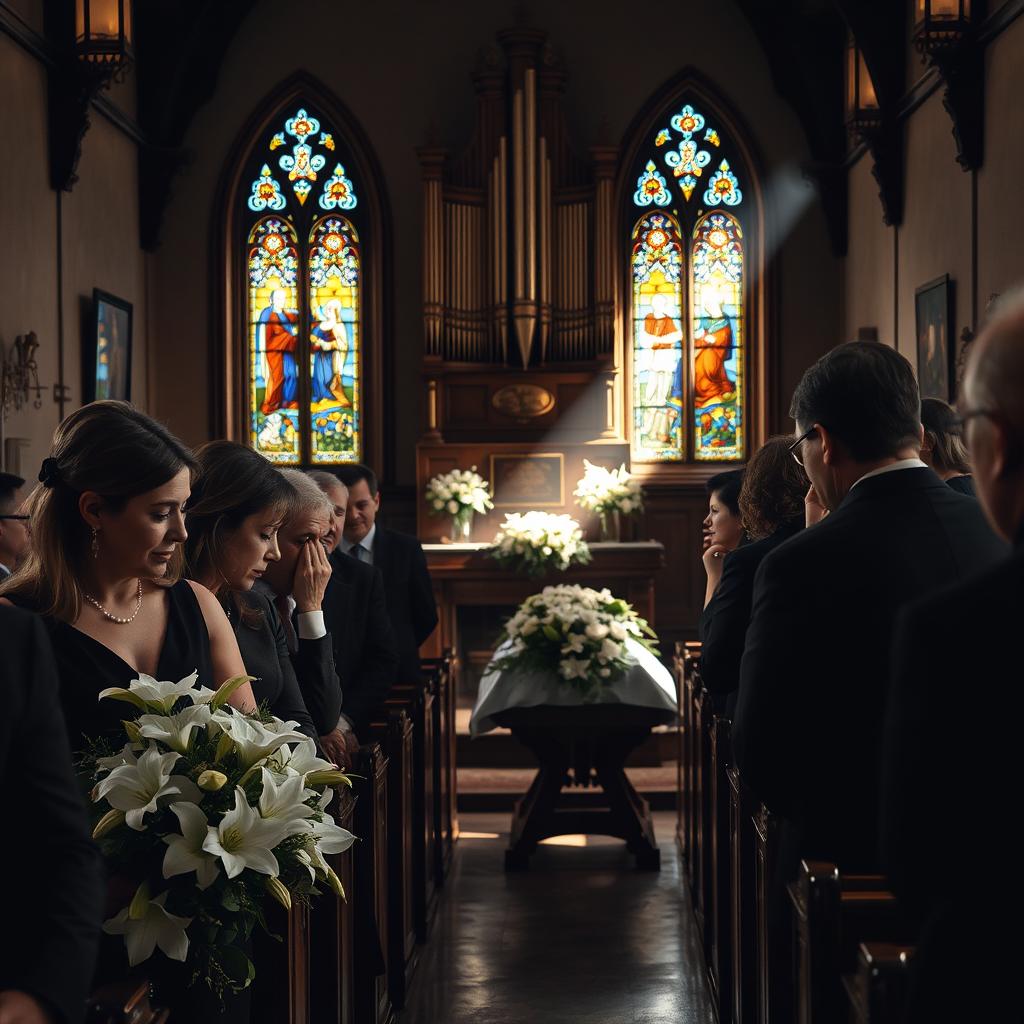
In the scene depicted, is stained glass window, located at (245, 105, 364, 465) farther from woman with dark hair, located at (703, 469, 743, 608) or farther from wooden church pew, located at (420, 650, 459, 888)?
woman with dark hair, located at (703, 469, 743, 608)

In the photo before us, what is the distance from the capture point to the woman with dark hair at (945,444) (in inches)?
147

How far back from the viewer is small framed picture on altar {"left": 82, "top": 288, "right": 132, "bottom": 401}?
31.0 feet

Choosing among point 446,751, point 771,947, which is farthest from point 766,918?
point 446,751

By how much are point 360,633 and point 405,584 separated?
1317 millimetres

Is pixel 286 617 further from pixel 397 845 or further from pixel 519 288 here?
pixel 519 288

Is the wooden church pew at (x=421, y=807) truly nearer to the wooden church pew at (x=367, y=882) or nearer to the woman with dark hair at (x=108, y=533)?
the wooden church pew at (x=367, y=882)

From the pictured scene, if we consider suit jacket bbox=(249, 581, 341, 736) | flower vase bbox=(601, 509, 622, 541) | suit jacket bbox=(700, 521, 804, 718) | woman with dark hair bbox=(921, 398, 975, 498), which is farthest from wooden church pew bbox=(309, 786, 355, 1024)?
flower vase bbox=(601, 509, 622, 541)

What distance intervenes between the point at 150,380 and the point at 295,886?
9.64 metres

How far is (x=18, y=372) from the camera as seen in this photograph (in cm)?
798

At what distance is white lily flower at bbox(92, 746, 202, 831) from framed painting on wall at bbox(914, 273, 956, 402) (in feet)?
21.0

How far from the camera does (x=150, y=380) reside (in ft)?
37.0

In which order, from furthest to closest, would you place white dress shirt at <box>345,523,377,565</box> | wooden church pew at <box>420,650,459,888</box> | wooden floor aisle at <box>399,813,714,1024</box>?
wooden church pew at <box>420,650,459,888</box>, white dress shirt at <box>345,523,377,565</box>, wooden floor aisle at <box>399,813,714,1024</box>

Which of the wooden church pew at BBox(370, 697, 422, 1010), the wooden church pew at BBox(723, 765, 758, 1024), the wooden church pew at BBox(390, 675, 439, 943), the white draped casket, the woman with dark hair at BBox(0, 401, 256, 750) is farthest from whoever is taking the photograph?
the white draped casket

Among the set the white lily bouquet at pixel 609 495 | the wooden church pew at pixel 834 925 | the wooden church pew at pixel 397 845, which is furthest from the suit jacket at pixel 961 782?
the white lily bouquet at pixel 609 495
